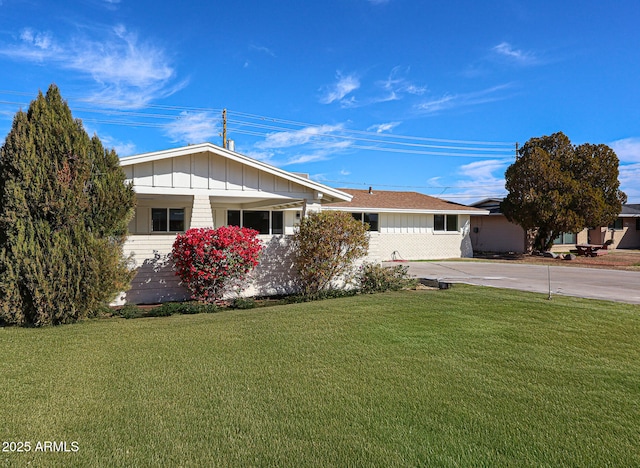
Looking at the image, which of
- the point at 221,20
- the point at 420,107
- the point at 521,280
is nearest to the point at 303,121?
the point at 420,107

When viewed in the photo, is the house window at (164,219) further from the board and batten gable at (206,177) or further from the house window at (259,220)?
the board and batten gable at (206,177)

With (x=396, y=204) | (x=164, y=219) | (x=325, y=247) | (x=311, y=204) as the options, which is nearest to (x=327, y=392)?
(x=325, y=247)

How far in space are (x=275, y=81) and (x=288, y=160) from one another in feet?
40.8

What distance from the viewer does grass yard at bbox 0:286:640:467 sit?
2.84 metres

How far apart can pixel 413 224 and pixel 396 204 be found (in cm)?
153

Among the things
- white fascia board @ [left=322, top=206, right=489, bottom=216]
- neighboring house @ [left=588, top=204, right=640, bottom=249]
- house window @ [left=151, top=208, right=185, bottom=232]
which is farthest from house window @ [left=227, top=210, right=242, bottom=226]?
neighboring house @ [left=588, top=204, right=640, bottom=249]

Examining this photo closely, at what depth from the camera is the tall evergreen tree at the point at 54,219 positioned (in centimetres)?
613

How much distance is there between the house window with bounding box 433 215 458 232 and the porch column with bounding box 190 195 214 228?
53.0ft

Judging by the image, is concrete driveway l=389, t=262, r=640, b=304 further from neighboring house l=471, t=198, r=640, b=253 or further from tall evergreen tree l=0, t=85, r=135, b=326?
neighboring house l=471, t=198, r=640, b=253

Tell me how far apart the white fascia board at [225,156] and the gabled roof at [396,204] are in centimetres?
888

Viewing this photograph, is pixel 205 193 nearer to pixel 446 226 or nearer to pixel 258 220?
pixel 258 220

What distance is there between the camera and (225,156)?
31.7 feet

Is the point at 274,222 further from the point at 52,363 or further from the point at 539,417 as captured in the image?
the point at 539,417

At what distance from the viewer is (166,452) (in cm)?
280
